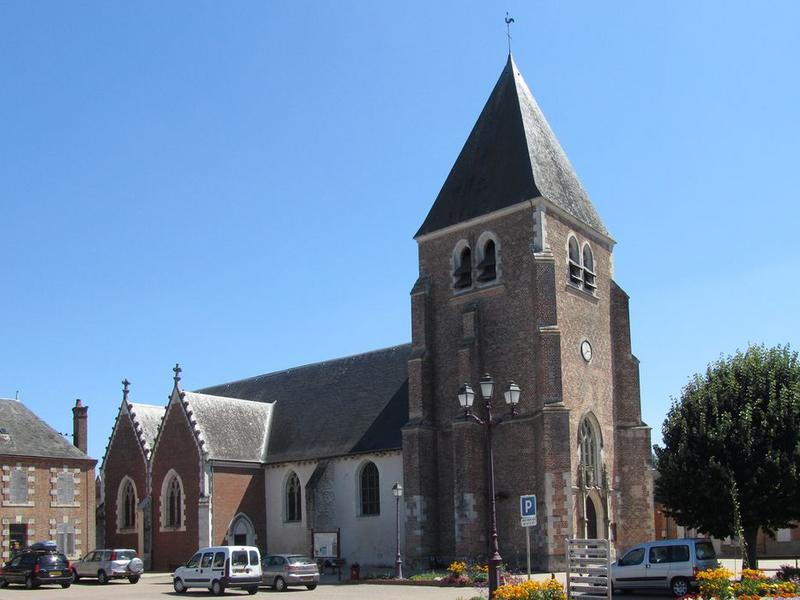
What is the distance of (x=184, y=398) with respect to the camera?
41625mm

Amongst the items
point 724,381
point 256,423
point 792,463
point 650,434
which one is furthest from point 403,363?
point 792,463

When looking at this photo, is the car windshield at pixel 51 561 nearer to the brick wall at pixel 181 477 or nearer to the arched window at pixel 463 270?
the brick wall at pixel 181 477

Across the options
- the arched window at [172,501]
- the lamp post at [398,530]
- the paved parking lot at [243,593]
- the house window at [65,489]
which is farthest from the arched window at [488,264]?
the house window at [65,489]

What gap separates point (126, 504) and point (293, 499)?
9.26 m

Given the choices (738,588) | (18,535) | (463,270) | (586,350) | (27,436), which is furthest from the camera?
(27,436)

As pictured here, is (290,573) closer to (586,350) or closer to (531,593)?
(531,593)

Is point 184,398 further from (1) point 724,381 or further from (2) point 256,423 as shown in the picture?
(1) point 724,381

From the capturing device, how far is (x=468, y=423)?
3338 cm

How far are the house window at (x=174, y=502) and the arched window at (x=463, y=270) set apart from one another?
15.8 meters

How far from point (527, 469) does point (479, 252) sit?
28.2ft

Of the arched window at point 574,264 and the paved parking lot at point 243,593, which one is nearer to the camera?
the paved parking lot at point 243,593

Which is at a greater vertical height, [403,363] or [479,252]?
[479,252]

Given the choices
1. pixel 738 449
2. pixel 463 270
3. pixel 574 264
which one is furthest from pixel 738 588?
pixel 463 270

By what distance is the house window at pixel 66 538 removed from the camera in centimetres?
4306
